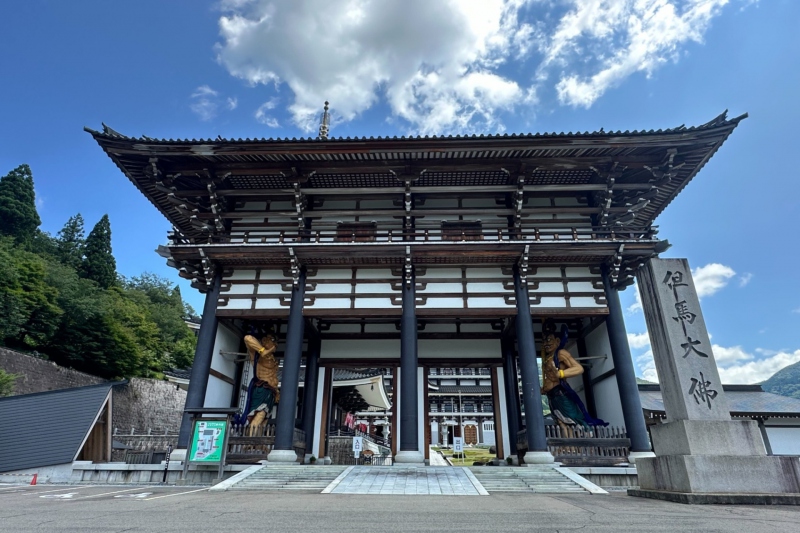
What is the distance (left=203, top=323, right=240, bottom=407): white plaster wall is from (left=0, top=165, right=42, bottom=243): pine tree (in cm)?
3355

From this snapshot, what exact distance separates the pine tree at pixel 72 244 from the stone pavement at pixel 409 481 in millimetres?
40791

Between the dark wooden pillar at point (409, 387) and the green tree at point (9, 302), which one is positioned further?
the green tree at point (9, 302)

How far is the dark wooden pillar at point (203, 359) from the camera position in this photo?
10.5 meters

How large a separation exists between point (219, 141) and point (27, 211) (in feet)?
119

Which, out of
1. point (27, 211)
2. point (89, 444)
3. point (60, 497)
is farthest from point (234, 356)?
point (27, 211)

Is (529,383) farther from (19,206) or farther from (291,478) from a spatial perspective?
(19,206)

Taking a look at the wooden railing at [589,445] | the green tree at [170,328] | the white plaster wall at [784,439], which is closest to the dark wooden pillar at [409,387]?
the wooden railing at [589,445]

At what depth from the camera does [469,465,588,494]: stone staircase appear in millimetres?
7738

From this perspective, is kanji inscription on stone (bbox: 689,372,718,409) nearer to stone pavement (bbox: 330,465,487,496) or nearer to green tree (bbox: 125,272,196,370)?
stone pavement (bbox: 330,465,487,496)

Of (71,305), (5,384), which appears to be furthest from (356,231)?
(71,305)

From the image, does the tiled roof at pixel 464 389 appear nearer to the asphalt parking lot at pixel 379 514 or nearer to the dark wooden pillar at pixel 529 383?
the dark wooden pillar at pixel 529 383

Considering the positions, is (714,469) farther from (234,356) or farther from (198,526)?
(234,356)

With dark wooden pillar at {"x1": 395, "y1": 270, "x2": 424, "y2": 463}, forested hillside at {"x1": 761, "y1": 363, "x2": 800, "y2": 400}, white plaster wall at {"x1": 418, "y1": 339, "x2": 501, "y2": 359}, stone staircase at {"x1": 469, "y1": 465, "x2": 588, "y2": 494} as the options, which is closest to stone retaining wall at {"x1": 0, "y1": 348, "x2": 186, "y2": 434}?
white plaster wall at {"x1": 418, "y1": 339, "x2": 501, "y2": 359}

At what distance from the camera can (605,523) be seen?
4355mm
